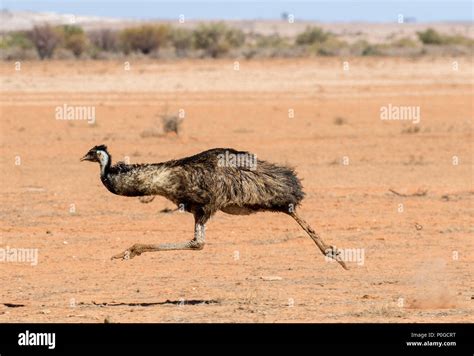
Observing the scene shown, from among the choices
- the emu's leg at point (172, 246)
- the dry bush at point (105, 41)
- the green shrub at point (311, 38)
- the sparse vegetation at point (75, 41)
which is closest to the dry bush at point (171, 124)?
the emu's leg at point (172, 246)

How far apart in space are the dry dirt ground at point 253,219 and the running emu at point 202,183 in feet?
2.69

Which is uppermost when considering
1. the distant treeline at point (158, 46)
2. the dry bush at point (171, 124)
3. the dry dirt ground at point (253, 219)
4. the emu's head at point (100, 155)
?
the emu's head at point (100, 155)

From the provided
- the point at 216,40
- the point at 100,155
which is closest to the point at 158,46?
the point at 216,40

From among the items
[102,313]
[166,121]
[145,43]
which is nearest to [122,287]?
[102,313]

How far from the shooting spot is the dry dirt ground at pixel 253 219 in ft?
34.0

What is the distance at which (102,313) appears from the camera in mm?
9820

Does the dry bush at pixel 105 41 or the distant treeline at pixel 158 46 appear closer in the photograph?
the distant treeline at pixel 158 46

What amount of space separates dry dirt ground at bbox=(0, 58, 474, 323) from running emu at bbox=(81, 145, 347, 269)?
821 mm

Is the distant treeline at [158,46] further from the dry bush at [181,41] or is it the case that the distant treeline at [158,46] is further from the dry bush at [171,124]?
the dry bush at [171,124]

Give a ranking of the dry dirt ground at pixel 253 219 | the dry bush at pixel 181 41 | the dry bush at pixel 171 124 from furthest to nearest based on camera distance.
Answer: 1. the dry bush at pixel 181 41
2. the dry bush at pixel 171 124
3. the dry dirt ground at pixel 253 219

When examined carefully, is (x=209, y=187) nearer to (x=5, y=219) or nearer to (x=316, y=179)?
(x=5, y=219)

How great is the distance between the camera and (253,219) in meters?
15.5

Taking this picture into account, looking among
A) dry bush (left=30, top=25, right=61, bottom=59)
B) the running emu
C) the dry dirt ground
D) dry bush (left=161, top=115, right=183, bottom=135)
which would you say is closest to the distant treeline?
dry bush (left=30, top=25, right=61, bottom=59)

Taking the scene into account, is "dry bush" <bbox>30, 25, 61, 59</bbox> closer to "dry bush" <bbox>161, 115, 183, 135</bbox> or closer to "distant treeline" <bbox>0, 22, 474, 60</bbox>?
"distant treeline" <bbox>0, 22, 474, 60</bbox>
